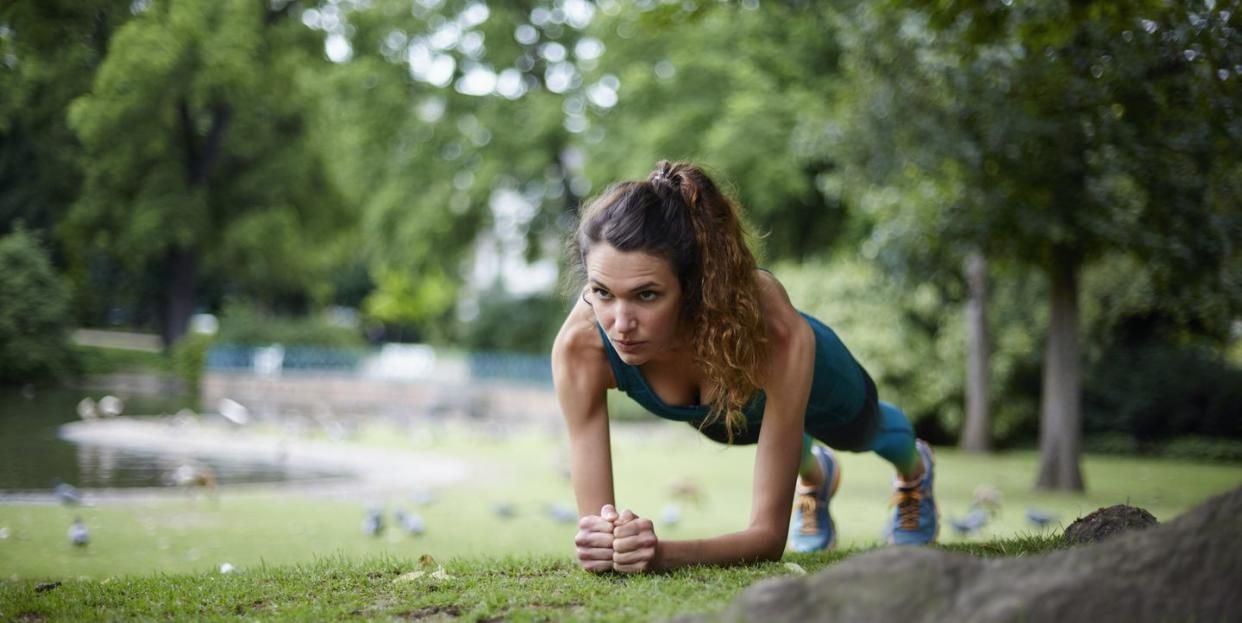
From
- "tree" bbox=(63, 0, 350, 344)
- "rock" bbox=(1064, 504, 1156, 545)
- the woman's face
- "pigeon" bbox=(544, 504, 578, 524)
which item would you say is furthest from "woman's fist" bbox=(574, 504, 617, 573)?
"tree" bbox=(63, 0, 350, 344)

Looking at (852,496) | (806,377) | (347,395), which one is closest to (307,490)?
(852,496)

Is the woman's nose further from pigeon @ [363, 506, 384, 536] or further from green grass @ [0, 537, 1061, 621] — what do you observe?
pigeon @ [363, 506, 384, 536]

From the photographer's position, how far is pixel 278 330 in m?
21.8

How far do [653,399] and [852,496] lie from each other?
26.2 ft

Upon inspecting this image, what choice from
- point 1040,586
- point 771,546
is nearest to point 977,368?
point 771,546

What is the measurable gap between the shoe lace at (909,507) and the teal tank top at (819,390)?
1.26 meters

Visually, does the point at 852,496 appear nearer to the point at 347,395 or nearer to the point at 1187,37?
the point at 1187,37

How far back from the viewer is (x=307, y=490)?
424 inches

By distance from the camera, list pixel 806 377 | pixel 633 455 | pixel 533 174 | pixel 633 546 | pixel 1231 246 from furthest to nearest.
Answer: pixel 533 174, pixel 633 455, pixel 1231 246, pixel 806 377, pixel 633 546

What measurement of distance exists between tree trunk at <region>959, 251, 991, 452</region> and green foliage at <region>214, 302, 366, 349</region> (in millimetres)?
11579

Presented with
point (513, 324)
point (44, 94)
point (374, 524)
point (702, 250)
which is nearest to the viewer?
point (702, 250)

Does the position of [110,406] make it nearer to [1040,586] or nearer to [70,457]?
[70,457]

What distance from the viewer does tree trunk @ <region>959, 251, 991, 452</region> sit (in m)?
17.1

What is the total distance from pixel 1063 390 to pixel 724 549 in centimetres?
969
